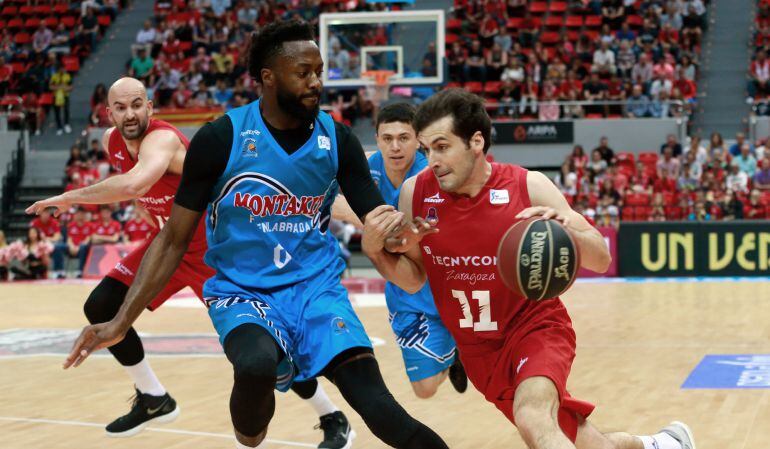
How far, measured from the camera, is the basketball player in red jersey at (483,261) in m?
4.91

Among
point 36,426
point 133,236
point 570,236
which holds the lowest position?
point 133,236

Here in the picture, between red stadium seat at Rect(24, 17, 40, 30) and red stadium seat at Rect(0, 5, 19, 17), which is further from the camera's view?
red stadium seat at Rect(0, 5, 19, 17)

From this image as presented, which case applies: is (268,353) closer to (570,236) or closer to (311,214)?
(311,214)

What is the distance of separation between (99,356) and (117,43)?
20.3 metres

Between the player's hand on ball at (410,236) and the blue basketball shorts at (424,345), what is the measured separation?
7.73ft

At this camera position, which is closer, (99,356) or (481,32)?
(99,356)

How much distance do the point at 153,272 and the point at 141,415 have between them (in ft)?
7.99

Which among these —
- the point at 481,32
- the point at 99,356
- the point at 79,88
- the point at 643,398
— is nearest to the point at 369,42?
the point at 481,32

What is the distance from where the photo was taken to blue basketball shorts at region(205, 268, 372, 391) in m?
4.78

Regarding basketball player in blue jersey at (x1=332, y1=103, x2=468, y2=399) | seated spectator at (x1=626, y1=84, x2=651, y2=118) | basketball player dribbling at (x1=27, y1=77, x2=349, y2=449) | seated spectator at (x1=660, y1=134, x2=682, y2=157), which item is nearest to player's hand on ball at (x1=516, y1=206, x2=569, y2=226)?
basketball player dribbling at (x1=27, y1=77, x2=349, y2=449)

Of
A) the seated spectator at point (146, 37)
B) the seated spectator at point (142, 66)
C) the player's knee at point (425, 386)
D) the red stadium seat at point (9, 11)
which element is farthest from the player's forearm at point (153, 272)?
the red stadium seat at point (9, 11)

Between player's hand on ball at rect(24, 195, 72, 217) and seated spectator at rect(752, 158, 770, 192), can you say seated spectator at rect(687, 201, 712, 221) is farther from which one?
player's hand on ball at rect(24, 195, 72, 217)

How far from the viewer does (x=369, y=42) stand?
22.5 m

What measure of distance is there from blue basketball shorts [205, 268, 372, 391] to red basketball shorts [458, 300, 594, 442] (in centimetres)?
61
